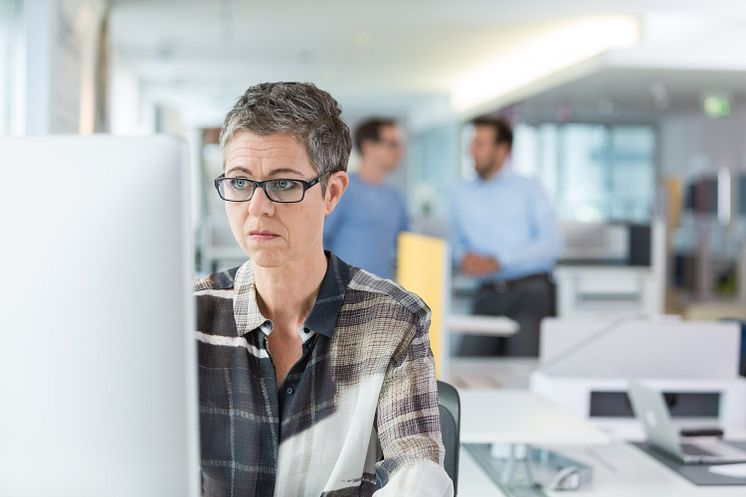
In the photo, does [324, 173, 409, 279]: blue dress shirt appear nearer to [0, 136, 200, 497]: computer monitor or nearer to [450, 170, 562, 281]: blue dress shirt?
[450, 170, 562, 281]: blue dress shirt

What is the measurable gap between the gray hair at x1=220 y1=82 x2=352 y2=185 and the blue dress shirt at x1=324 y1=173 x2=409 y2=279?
2.96m

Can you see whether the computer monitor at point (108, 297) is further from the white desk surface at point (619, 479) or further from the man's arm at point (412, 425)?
the white desk surface at point (619, 479)

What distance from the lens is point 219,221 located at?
5836 millimetres

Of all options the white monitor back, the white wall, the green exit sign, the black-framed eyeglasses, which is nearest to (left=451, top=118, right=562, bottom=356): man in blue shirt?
the white monitor back

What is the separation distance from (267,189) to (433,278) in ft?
5.97

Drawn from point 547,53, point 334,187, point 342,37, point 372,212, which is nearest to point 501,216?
point 372,212

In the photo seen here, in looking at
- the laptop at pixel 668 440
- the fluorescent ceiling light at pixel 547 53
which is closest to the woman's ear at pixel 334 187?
the laptop at pixel 668 440

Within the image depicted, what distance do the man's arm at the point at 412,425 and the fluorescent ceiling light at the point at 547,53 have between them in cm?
758

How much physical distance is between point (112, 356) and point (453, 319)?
8.34 feet

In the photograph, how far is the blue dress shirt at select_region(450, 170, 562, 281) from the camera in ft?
15.8

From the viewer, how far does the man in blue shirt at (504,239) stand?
4.26 metres

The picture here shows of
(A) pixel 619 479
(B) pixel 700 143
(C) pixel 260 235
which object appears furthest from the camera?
(B) pixel 700 143

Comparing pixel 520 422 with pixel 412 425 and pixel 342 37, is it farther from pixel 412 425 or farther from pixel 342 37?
pixel 342 37

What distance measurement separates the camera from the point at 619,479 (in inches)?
80.0
